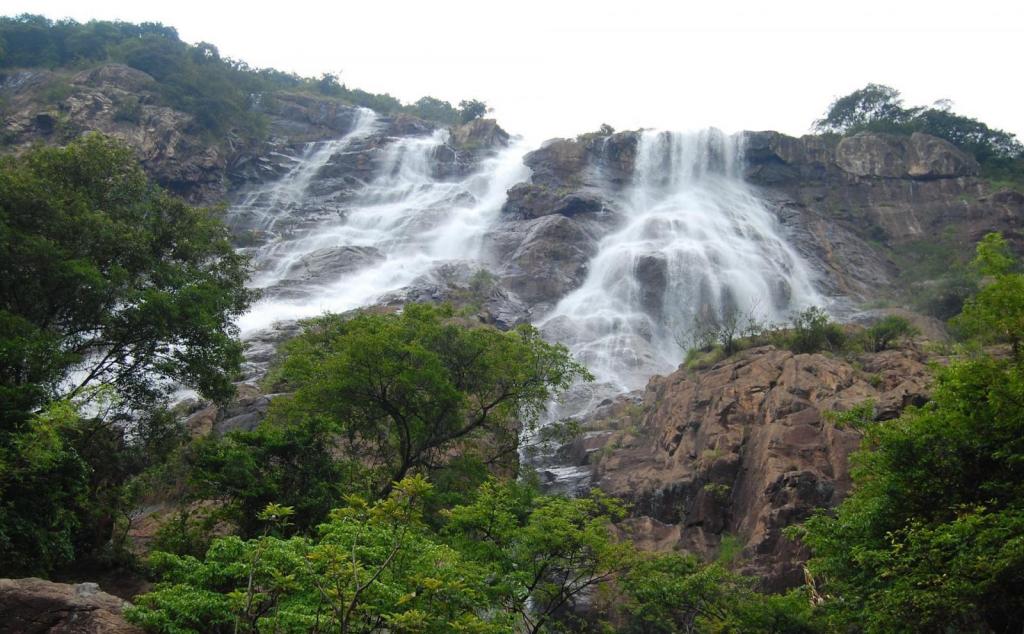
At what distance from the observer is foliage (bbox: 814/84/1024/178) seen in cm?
5981

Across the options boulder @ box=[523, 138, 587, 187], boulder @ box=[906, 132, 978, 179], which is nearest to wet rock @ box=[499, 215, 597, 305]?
boulder @ box=[523, 138, 587, 187]

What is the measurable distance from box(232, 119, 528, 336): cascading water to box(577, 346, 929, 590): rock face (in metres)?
22.7

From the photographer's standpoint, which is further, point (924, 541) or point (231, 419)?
point (231, 419)

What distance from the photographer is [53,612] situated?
771cm

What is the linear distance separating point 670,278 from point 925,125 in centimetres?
3484

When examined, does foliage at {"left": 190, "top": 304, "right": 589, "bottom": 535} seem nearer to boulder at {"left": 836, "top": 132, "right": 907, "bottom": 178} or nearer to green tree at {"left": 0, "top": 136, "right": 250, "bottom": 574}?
green tree at {"left": 0, "top": 136, "right": 250, "bottom": 574}

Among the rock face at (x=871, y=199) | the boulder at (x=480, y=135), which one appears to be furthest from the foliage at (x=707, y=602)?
the boulder at (x=480, y=135)

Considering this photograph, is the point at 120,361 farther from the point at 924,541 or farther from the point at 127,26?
the point at 127,26

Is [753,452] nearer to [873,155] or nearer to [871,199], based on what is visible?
[871,199]

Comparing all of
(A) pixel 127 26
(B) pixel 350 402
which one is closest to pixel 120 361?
(B) pixel 350 402

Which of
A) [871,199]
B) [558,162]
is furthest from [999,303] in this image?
[558,162]

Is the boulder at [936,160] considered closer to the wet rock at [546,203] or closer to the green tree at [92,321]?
the wet rock at [546,203]

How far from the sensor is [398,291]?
4088 cm

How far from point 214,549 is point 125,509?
7200mm
